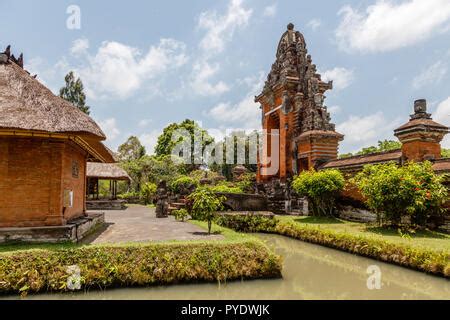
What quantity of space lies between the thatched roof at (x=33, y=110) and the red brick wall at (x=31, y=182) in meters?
0.87

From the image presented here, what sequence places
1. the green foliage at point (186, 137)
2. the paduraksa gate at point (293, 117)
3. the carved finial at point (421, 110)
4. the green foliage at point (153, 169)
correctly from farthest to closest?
the green foliage at point (186, 137) < the green foliage at point (153, 169) < the paduraksa gate at point (293, 117) < the carved finial at point (421, 110)

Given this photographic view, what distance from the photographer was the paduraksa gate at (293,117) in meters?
18.6

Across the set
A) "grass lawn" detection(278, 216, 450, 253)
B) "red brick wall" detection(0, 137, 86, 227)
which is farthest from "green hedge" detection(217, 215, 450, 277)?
"red brick wall" detection(0, 137, 86, 227)

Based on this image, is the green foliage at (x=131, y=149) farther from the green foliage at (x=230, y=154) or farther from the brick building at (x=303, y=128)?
the brick building at (x=303, y=128)

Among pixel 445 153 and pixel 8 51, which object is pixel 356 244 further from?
pixel 445 153

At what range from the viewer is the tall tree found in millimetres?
38438

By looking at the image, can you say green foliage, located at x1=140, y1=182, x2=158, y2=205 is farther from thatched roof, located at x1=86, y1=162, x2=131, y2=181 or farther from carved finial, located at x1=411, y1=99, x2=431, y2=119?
carved finial, located at x1=411, y1=99, x2=431, y2=119

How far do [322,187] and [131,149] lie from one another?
3570 cm

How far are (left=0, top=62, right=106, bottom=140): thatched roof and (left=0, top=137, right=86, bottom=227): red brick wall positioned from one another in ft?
2.85

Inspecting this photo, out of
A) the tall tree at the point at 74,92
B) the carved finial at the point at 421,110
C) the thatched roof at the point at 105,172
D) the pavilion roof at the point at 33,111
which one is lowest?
the thatched roof at the point at 105,172

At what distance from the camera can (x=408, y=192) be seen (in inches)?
421

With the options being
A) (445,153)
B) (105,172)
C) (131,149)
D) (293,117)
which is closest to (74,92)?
(131,149)

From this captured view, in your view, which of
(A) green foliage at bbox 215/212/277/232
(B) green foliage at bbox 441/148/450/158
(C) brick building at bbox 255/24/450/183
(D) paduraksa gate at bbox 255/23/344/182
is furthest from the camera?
(B) green foliage at bbox 441/148/450/158

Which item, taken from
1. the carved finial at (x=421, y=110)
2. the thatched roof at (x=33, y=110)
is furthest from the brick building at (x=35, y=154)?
the carved finial at (x=421, y=110)
